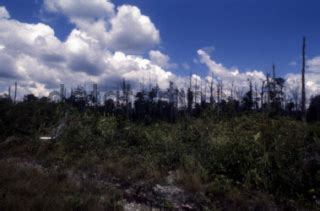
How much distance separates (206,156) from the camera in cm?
1205

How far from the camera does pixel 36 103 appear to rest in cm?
2411

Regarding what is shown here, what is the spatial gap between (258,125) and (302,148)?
10.1ft

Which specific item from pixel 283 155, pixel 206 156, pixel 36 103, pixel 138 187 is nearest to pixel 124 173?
pixel 138 187

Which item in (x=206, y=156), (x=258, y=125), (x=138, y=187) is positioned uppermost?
(x=258, y=125)

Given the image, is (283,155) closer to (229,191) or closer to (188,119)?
(229,191)

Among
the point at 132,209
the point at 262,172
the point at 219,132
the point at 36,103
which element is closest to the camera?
the point at 132,209

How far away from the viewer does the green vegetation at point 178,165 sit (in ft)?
27.3

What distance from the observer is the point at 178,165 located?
12227 mm

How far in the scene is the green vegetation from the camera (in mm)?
8328

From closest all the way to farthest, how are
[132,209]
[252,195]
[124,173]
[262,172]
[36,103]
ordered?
[132,209] → [252,195] → [262,172] → [124,173] → [36,103]

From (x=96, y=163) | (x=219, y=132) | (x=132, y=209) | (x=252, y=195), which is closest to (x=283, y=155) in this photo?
(x=252, y=195)

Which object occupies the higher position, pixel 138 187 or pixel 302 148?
pixel 302 148

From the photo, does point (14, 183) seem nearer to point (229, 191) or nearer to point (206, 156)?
point (229, 191)

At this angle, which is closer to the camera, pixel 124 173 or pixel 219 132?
pixel 124 173
